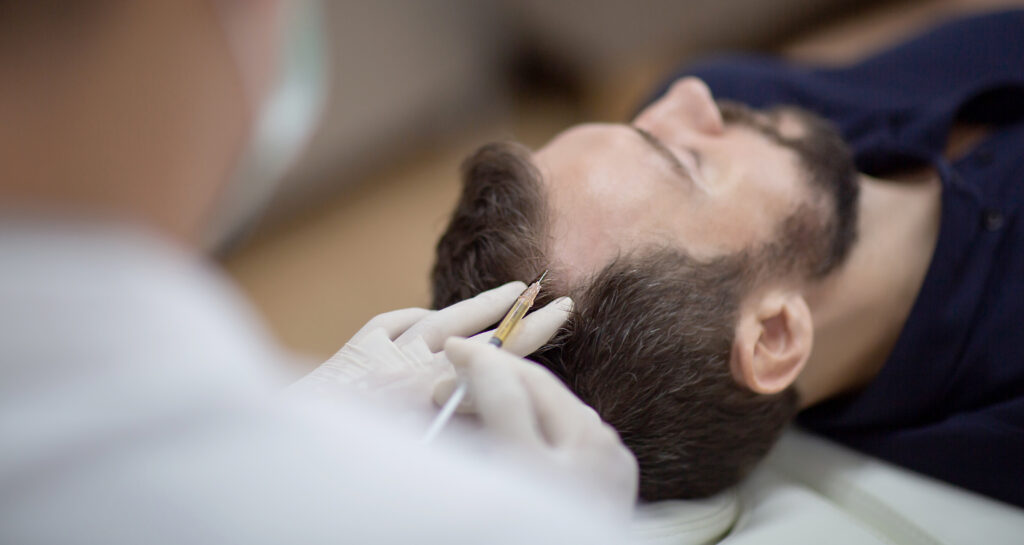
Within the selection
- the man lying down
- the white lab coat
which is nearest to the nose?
the man lying down

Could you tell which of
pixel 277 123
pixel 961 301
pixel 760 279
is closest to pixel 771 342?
pixel 760 279

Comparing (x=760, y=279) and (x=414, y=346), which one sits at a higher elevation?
(x=414, y=346)

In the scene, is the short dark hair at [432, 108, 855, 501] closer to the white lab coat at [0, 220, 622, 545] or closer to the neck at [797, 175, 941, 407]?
the neck at [797, 175, 941, 407]

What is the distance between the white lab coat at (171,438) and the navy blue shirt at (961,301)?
0.68 m

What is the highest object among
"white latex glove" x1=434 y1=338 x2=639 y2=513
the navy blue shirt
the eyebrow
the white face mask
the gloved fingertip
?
the white face mask

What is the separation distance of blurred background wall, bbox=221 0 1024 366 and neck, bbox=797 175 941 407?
2.51 ft

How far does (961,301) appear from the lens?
0.96 meters

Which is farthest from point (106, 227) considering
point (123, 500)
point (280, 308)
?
point (280, 308)

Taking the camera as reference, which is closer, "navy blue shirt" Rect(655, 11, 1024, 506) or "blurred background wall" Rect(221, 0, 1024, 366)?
"navy blue shirt" Rect(655, 11, 1024, 506)

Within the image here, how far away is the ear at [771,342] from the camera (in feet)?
2.75

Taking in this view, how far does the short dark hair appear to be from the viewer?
0.79 metres

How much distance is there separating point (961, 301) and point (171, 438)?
99 cm

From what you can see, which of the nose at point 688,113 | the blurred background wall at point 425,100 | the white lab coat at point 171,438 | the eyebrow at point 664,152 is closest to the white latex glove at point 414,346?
the white lab coat at point 171,438

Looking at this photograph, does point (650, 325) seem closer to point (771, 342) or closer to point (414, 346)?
point (771, 342)
